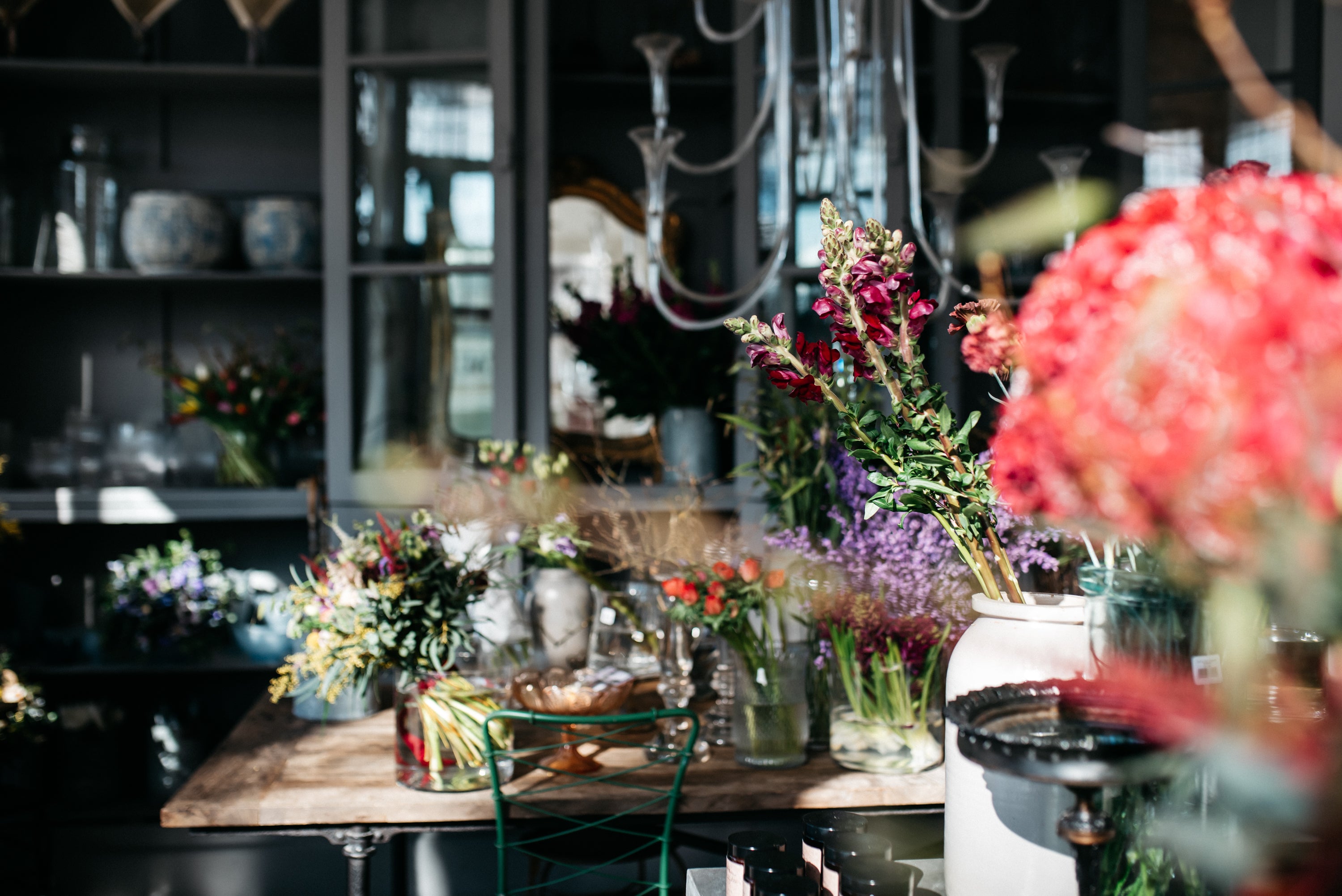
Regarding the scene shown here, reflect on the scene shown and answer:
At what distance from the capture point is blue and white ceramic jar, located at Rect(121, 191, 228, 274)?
8.41 feet

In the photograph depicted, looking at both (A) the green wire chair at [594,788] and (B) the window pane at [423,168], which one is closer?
(A) the green wire chair at [594,788]

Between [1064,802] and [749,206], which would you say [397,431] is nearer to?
[749,206]

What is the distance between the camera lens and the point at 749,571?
1.59m

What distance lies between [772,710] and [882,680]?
0.58 ft

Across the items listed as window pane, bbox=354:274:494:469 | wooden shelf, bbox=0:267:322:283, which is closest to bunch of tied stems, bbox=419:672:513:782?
window pane, bbox=354:274:494:469

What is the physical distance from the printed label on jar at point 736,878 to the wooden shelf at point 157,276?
6.83 feet

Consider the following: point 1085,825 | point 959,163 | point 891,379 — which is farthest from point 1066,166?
point 1085,825

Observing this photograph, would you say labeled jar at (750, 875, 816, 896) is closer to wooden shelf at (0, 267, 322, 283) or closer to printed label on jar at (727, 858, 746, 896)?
printed label on jar at (727, 858, 746, 896)

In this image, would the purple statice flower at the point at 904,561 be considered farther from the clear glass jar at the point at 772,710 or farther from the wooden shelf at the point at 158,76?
the wooden shelf at the point at 158,76

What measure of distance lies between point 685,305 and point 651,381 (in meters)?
0.22

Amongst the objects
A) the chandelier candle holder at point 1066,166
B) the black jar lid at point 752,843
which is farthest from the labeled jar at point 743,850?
the chandelier candle holder at point 1066,166

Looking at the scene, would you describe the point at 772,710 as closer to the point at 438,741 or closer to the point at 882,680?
the point at 882,680

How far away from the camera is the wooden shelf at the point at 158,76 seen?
2.54 metres

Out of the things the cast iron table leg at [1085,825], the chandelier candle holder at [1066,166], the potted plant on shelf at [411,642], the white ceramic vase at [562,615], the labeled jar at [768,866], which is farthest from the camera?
the white ceramic vase at [562,615]
